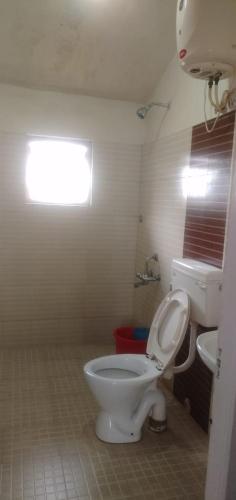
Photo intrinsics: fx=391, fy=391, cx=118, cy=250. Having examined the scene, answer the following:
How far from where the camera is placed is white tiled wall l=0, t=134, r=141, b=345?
10.4 feet

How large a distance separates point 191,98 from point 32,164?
1409 millimetres

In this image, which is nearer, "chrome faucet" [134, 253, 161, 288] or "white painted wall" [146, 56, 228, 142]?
"white painted wall" [146, 56, 228, 142]

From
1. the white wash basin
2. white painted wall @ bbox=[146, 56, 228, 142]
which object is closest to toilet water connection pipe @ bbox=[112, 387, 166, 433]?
the white wash basin

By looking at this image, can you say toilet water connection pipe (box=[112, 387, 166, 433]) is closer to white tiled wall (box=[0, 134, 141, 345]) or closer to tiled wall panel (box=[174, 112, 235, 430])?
tiled wall panel (box=[174, 112, 235, 430])

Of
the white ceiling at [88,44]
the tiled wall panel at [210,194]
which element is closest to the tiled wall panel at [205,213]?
the tiled wall panel at [210,194]

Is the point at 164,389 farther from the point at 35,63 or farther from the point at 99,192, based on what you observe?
the point at 35,63

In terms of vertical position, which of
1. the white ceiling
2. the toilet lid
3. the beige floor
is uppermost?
the white ceiling

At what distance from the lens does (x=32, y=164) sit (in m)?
3.20

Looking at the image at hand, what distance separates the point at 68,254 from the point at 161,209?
92 centimetres

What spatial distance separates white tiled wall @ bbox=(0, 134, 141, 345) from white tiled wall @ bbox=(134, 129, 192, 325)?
0.54 feet

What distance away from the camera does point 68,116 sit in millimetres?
3154

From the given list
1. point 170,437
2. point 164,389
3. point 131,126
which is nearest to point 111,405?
point 170,437

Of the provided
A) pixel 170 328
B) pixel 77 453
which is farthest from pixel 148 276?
pixel 77 453

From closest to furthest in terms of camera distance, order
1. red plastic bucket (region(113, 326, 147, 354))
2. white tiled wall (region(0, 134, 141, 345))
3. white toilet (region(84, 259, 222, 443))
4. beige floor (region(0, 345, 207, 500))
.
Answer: beige floor (region(0, 345, 207, 500)) < white toilet (region(84, 259, 222, 443)) < red plastic bucket (region(113, 326, 147, 354)) < white tiled wall (region(0, 134, 141, 345))
